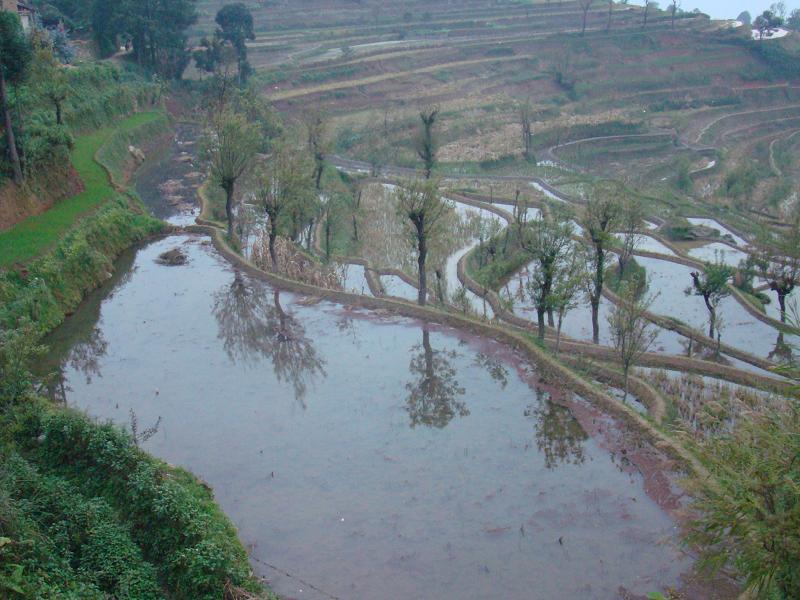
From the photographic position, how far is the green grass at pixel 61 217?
75.3ft

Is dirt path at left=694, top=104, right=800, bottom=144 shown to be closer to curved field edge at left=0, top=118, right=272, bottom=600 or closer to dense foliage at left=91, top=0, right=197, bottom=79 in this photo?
dense foliage at left=91, top=0, right=197, bottom=79

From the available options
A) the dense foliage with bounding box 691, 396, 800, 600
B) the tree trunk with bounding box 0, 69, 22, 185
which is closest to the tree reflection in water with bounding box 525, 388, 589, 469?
the dense foliage with bounding box 691, 396, 800, 600

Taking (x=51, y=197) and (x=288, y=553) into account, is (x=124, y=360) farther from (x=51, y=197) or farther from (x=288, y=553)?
(x=51, y=197)

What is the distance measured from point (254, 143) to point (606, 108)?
59166mm

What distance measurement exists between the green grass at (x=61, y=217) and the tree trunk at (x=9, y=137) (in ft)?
5.37

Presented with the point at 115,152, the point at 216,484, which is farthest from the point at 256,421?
the point at 115,152

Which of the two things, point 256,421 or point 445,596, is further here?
point 256,421

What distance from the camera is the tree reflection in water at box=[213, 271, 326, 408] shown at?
781 inches

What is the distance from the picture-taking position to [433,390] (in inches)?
744

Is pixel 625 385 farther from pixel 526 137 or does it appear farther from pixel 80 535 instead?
pixel 526 137

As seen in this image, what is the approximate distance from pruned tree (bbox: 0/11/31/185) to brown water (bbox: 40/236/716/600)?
6.62 meters

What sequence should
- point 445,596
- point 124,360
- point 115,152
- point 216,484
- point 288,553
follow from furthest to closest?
point 115,152 → point 124,360 → point 216,484 → point 288,553 → point 445,596

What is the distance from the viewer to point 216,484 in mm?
14859

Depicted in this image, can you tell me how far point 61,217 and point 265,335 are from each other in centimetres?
1037
